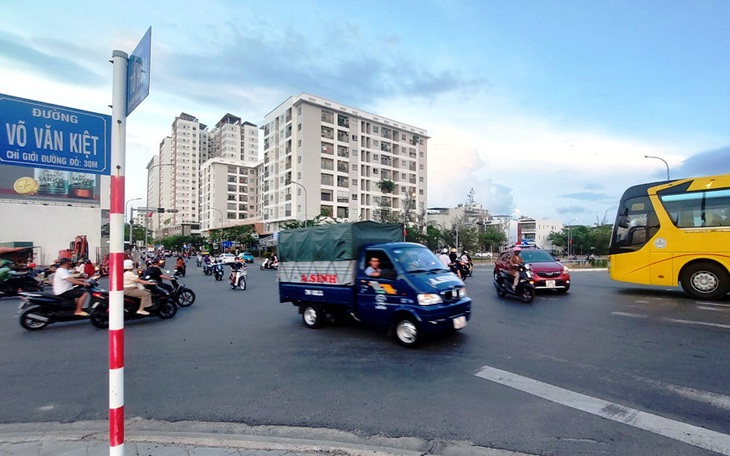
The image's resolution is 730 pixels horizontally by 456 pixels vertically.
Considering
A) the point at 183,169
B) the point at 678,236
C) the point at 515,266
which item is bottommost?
the point at 515,266

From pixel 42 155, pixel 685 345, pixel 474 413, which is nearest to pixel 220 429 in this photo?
pixel 474 413

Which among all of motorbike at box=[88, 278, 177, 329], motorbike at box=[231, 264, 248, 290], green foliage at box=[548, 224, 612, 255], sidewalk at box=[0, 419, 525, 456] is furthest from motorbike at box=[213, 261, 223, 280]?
green foliage at box=[548, 224, 612, 255]

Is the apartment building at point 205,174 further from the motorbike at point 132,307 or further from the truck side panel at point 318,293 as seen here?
the truck side panel at point 318,293

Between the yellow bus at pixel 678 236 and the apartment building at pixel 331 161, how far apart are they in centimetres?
4100

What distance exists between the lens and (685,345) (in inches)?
245

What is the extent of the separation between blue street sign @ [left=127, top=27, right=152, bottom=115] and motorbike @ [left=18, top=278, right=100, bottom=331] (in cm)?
877

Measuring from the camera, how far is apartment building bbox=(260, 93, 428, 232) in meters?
57.0

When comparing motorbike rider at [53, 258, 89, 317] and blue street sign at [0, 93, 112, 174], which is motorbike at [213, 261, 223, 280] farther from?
blue street sign at [0, 93, 112, 174]

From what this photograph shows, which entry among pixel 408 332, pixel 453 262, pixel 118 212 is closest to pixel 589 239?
pixel 453 262

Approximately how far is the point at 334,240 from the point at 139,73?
219 inches

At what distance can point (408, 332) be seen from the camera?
648 cm

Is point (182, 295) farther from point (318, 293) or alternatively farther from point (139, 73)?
point (139, 73)

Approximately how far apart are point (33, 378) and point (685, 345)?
33.5 ft

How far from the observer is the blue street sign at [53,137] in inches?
99.5
